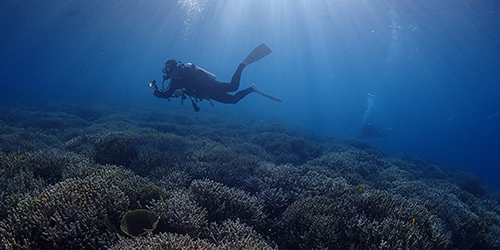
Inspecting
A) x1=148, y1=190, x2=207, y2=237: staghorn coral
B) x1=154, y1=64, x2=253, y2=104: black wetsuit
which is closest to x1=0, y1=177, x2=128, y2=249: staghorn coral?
x1=148, y1=190, x2=207, y2=237: staghorn coral

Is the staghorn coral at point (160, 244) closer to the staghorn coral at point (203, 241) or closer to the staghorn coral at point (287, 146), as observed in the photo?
the staghorn coral at point (203, 241)

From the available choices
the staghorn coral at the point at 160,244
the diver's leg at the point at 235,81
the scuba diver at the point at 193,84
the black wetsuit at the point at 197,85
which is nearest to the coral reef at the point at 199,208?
the staghorn coral at the point at 160,244

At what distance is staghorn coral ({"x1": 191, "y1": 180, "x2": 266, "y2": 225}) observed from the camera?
3750mm

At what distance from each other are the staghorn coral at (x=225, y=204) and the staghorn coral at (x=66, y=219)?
131 cm

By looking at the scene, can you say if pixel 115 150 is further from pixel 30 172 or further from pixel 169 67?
pixel 169 67

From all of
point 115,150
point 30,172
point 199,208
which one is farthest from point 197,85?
point 199,208

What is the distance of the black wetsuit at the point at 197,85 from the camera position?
353 inches

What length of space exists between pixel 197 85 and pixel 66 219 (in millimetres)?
7717

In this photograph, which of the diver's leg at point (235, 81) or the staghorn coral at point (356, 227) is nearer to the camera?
the staghorn coral at point (356, 227)

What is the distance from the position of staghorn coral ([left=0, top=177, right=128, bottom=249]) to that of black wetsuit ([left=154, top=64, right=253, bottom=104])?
590 centimetres

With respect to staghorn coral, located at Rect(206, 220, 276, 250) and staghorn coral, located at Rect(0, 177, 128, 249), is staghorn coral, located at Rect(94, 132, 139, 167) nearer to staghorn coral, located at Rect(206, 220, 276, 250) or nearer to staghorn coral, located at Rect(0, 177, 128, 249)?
staghorn coral, located at Rect(0, 177, 128, 249)

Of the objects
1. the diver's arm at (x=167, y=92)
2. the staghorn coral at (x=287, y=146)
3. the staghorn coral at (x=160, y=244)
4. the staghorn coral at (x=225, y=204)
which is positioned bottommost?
the staghorn coral at (x=287, y=146)

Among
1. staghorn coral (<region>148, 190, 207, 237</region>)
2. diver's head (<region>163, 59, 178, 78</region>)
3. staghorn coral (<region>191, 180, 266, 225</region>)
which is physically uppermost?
diver's head (<region>163, 59, 178, 78</region>)

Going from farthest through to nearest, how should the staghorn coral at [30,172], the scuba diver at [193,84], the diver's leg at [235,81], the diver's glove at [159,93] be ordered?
1. the diver's leg at [235,81]
2. the scuba diver at [193,84]
3. the diver's glove at [159,93]
4. the staghorn coral at [30,172]
